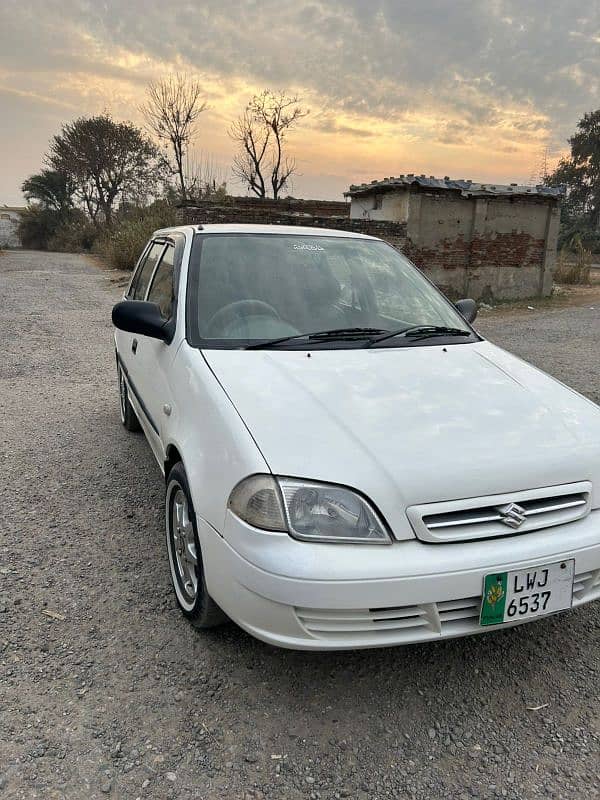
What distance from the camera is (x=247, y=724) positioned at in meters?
1.97

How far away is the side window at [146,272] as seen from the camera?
391 cm

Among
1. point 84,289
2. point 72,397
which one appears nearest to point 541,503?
point 72,397

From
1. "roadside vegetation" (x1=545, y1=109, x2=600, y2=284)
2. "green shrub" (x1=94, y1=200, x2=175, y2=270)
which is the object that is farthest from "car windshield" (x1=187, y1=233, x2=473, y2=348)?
"roadside vegetation" (x1=545, y1=109, x2=600, y2=284)

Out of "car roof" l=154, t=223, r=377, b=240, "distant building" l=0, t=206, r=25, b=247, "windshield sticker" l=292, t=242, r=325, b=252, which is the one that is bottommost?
"distant building" l=0, t=206, r=25, b=247

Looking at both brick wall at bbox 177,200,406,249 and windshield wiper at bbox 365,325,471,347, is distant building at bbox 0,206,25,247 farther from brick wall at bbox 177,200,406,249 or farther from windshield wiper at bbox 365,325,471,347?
windshield wiper at bbox 365,325,471,347

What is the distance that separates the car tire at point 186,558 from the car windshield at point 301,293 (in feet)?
2.23

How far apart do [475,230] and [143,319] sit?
1185cm

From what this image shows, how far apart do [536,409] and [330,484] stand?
0.99 m

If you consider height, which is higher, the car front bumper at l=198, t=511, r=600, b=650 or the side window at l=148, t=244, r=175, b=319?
the side window at l=148, t=244, r=175, b=319

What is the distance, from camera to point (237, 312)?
2896mm

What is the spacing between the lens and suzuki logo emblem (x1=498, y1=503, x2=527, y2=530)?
191cm

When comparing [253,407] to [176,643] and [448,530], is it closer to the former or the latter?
[448,530]

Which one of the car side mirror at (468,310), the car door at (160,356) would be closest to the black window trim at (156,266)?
A: the car door at (160,356)

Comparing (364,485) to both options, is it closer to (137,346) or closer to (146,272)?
(137,346)
